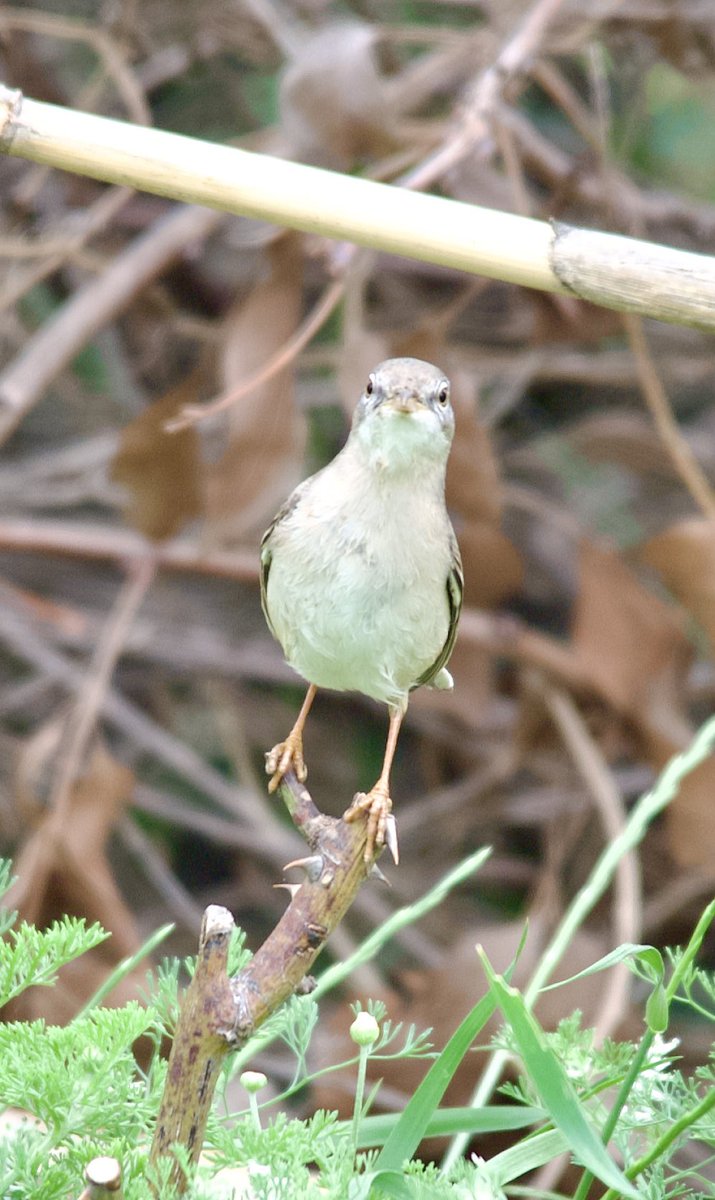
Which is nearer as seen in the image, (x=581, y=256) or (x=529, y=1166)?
(x=529, y=1166)

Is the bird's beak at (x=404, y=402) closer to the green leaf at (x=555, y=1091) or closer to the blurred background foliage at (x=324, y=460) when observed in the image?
the green leaf at (x=555, y=1091)

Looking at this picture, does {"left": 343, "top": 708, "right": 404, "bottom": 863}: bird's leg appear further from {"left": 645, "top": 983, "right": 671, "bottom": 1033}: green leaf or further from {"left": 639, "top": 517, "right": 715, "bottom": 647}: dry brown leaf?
{"left": 639, "top": 517, "right": 715, "bottom": 647}: dry brown leaf

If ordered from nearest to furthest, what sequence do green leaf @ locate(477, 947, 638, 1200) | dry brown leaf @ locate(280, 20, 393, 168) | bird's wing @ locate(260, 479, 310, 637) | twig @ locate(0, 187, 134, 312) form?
green leaf @ locate(477, 947, 638, 1200)
bird's wing @ locate(260, 479, 310, 637)
dry brown leaf @ locate(280, 20, 393, 168)
twig @ locate(0, 187, 134, 312)

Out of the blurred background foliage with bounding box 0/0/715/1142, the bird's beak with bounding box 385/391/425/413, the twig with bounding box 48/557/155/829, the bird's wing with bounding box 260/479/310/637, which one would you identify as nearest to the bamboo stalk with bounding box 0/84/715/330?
the bird's beak with bounding box 385/391/425/413

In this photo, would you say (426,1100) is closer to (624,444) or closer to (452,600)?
(452,600)

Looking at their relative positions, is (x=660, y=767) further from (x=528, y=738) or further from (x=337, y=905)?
(x=337, y=905)

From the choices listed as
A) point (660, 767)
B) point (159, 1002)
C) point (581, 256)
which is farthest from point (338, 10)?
point (159, 1002)

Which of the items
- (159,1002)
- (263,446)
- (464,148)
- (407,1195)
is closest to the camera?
(407,1195)
